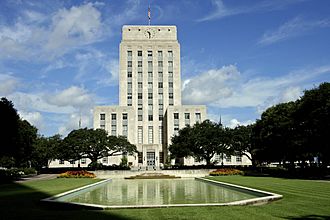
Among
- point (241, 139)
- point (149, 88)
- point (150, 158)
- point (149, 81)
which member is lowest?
point (150, 158)

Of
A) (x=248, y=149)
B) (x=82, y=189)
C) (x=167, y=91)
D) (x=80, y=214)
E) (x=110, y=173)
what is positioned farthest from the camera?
(x=167, y=91)

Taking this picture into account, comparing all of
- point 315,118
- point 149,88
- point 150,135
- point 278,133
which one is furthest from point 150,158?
point 315,118

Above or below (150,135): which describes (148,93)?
above

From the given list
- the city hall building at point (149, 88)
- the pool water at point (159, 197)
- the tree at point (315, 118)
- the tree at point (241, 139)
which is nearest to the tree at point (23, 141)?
the pool water at point (159, 197)

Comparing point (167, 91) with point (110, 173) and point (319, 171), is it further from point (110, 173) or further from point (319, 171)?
point (319, 171)

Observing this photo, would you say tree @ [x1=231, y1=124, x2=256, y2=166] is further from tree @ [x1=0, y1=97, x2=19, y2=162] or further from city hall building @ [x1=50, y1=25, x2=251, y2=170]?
tree @ [x1=0, y1=97, x2=19, y2=162]

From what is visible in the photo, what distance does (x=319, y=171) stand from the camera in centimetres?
3975

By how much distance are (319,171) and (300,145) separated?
378 centimetres

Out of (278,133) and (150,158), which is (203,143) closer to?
(278,133)

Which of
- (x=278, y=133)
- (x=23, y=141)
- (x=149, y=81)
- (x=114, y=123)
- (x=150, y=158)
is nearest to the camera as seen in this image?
(x=23, y=141)

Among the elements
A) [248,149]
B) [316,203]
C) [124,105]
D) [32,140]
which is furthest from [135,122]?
[316,203]

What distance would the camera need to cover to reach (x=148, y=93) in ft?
329

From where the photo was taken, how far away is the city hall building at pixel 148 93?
305 feet

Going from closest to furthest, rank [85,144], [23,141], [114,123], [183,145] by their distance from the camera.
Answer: [23,141] → [85,144] → [183,145] → [114,123]
